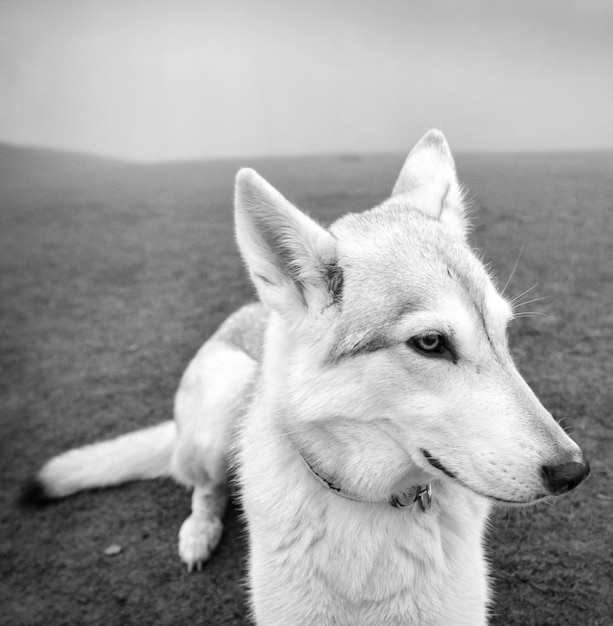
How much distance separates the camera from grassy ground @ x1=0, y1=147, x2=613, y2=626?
293 centimetres

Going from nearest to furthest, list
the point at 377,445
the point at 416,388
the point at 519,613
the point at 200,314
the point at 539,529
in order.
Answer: the point at 416,388 → the point at 377,445 → the point at 519,613 → the point at 539,529 → the point at 200,314

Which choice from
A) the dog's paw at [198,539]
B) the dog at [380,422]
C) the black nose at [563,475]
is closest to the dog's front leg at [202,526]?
the dog's paw at [198,539]

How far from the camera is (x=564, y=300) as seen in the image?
17.5 ft

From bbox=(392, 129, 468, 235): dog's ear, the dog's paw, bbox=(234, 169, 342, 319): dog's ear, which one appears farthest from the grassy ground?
bbox=(234, 169, 342, 319): dog's ear

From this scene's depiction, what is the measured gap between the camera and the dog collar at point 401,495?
2.04 metres

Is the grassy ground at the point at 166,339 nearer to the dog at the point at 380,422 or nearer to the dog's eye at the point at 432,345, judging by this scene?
the dog at the point at 380,422

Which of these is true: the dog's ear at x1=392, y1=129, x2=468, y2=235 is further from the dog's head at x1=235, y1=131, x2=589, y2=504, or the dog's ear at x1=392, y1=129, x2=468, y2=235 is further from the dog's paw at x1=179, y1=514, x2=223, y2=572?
the dog's paw at x1=179, y1=514, x2=223, y2=572

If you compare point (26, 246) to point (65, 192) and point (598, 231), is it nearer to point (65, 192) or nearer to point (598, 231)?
point (65, 192)

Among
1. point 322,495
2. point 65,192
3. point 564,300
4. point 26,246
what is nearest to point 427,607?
point 322,495

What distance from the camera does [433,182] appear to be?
259cm

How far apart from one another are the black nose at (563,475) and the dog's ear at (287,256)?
2.97ft

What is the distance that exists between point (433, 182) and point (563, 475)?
1485 millimetres

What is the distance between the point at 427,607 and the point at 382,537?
11.9 inches

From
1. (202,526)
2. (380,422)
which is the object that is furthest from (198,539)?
(380,422)
